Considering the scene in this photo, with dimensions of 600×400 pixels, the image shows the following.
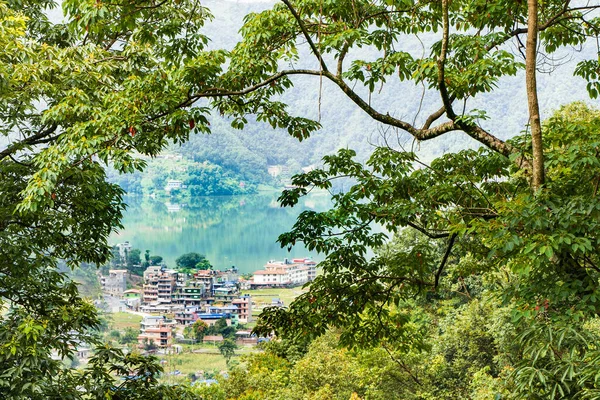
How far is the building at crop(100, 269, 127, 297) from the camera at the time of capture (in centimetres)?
3206

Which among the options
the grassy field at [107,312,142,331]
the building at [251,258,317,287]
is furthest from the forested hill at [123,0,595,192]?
the grassy field at [107,312,142,331]

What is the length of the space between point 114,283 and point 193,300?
15.3ft

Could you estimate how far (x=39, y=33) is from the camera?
5.17 metres

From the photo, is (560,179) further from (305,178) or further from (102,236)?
(102,236)

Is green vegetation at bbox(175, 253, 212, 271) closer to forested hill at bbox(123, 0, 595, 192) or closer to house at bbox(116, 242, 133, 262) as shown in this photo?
house at bbox(116, 242, 133, 262)

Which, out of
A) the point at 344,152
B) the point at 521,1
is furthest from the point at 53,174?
the point at 521,1

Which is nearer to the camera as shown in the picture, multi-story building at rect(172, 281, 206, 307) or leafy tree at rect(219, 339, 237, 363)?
leafy tree at rect(219, 339, 237, 363)

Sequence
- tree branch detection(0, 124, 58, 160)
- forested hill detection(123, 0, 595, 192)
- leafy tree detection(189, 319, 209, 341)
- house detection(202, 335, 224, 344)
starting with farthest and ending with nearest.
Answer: forested hill detection(123, 0, 595, 192), house detection(202, 335, 224, 344), leafy tree detection(189, 319, 209, 341), tree branch detection(0, 124, 58, 160)

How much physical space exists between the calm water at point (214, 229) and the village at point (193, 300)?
215 inches

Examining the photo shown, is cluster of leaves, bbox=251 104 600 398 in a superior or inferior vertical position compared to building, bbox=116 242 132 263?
inferior

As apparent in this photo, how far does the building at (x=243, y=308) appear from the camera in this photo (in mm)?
29361

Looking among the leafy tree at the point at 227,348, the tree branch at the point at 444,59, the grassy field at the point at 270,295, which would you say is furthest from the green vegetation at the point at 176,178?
the tree branch at the point at 444,59

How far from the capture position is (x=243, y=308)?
96.9 feet

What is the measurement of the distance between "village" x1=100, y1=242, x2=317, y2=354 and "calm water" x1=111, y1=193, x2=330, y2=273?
546cm
